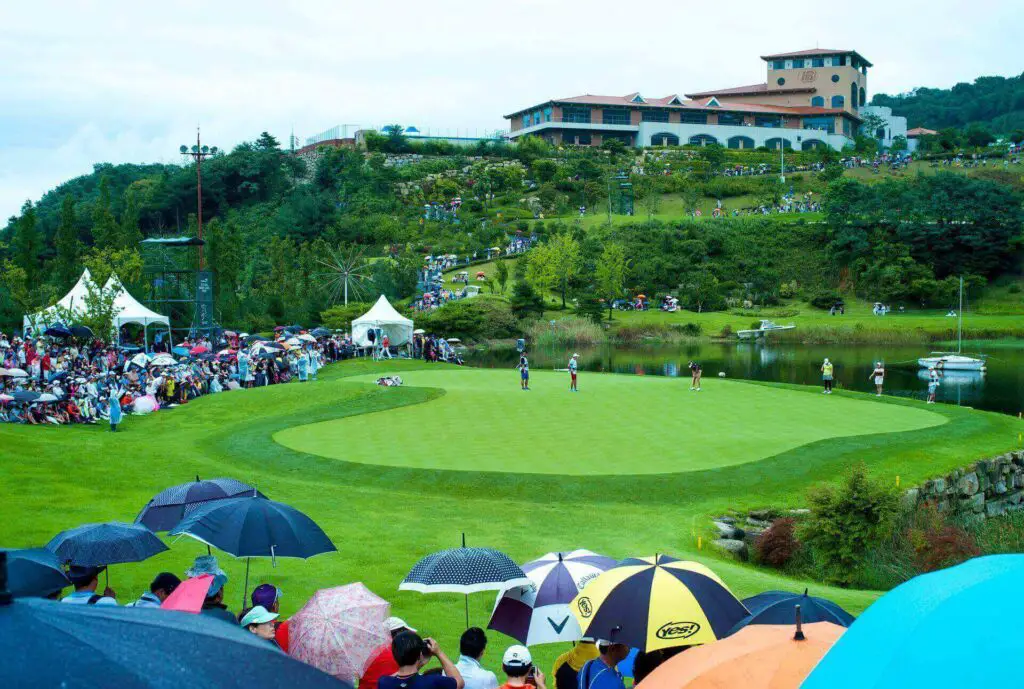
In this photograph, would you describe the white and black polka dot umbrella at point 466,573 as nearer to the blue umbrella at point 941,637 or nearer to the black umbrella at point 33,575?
the black umbrella at point 33,575

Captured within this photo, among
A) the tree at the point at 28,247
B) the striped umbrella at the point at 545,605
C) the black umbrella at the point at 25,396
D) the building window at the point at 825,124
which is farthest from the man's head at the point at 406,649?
the building window at the point at 825,124

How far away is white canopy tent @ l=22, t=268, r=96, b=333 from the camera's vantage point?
44.5 m

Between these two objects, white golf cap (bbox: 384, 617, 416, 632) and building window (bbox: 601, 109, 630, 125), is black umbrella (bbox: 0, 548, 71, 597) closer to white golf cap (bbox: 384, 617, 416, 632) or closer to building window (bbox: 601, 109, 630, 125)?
white golf cap (bbox: 384, 617, 416, 632)

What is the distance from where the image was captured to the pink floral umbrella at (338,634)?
341 inches

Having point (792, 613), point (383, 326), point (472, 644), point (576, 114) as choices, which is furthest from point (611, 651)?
point (576, 114)

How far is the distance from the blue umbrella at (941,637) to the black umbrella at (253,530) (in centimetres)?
713

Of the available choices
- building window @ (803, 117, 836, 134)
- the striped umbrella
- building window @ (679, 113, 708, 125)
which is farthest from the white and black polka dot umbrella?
building window @ (803, 117, 836, 134)

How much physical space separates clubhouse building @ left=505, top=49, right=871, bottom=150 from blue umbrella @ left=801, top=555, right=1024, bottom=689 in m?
134

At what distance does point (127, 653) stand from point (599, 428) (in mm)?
24713

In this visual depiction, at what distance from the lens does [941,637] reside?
3.71m

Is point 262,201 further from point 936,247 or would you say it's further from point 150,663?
point 150,663

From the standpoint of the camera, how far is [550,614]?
9.68 meters

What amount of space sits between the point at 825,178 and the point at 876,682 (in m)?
120

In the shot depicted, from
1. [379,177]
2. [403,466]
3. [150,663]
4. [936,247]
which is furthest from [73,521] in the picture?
[379,177]
